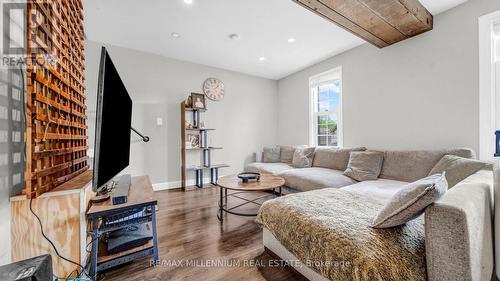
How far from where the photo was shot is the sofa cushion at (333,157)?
2961 millimetres

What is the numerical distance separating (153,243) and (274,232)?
0.90m

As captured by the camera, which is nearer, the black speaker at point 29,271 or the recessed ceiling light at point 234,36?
the black speaker at point 29,271

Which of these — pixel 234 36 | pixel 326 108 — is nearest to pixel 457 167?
pixel 326 108

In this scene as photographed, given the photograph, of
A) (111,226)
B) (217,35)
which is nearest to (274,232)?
(111,226)

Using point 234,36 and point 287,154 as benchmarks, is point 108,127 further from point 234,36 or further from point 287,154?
point 287,154

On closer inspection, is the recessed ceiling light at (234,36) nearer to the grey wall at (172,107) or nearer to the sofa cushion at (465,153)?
the grey wall at (172,107)

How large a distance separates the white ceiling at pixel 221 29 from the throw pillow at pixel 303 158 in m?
1.76

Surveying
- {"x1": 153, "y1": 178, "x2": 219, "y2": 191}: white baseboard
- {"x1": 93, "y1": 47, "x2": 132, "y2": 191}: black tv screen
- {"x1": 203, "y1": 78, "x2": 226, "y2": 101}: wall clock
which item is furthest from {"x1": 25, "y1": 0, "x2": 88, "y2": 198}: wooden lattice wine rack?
{"x1": 203, "y1": 78, "x2": 226, "y2": 101}: wall clock

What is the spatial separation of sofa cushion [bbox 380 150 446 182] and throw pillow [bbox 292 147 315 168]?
3.76ft

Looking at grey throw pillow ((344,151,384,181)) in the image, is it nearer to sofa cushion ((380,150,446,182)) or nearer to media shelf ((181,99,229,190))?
sofa cushion ((380,150,446,182))

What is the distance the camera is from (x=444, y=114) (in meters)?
2.26

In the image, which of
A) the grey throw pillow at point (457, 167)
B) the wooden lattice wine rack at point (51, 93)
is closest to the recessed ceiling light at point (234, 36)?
the wooden lattice wine rack at point (51, 93)

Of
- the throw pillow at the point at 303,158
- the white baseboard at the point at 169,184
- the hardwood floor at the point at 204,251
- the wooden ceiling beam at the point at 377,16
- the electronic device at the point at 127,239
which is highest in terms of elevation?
the wooden ceiling beam at the point at 377,16

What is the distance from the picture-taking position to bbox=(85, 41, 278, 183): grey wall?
3.24 meters
